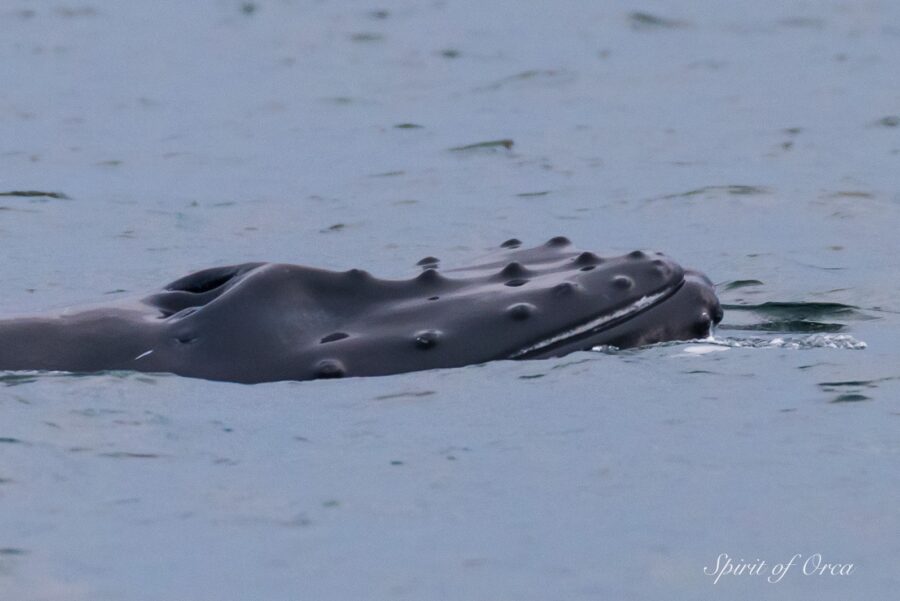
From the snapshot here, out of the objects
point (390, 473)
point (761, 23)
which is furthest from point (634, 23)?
point (390, 473)

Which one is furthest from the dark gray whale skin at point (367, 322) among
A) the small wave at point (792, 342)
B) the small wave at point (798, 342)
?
the small wave at point (798, 342)

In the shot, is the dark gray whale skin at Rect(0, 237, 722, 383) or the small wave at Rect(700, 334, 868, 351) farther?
the small wave at Rect(700, 334, 868, 351)

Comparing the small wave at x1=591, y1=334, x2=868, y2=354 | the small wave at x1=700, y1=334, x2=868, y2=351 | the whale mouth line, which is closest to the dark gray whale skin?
the whale mouth line

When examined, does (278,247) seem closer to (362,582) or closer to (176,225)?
(176,225)

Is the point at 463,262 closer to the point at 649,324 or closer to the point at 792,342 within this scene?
the point at 649,324

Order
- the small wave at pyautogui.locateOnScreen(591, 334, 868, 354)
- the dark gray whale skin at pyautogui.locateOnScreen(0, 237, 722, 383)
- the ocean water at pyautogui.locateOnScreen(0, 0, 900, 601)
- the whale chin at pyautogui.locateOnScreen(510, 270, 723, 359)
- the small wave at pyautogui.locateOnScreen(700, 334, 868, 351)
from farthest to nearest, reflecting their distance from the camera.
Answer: the small wave at pyautogui.locateOnScreen(700, 334, 868, 351)
the small wave at pyautogui.locateOnScreen(591, 334, 868, 354)
the whale chin at pyautogui.locateOnScreen(510, 270, 723, 359)
the dark gray whale skin at pyautogui.locateOnScreen(0, 237, 722, 383)
the ocean water at pyautogui.locateOnScreen(0, 0, 900, 601)

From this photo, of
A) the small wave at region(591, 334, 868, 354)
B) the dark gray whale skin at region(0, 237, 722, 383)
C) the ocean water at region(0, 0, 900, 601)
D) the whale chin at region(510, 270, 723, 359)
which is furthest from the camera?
the small wave at region(591, 334, 868, 354)

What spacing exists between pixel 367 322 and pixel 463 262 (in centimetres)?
99

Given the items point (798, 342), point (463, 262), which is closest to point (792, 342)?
point (798, 342)

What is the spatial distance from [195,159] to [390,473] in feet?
35.1

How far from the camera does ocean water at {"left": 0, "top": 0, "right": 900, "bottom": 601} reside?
611cm

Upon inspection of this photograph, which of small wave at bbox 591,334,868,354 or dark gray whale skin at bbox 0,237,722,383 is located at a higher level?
dark gray whale skin at bbox 0,237,722,383

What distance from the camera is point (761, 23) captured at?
25078 millimetres

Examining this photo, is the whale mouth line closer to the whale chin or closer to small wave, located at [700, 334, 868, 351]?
the whale chin
